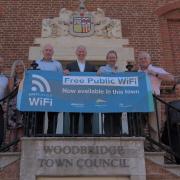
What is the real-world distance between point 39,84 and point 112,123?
1.37 m

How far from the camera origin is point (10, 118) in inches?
317

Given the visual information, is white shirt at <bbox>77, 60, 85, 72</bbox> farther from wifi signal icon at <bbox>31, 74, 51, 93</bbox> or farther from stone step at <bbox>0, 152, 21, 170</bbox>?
stone step at <bbox>0, 152, 21, 170</bbox>

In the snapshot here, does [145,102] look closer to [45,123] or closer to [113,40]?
[45,123]

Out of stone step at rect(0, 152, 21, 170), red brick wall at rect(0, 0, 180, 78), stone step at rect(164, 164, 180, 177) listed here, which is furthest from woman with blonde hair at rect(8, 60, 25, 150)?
red brick wall at rect(0, 0, 180, 78)

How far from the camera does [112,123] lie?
300 inches

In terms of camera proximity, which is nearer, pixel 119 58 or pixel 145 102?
pixel 145 102

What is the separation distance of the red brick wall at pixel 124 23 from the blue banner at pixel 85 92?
11.2 feet

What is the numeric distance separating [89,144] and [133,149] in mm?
687

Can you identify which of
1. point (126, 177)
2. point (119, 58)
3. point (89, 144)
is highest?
point (119, 58)

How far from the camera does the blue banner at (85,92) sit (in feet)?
24.8

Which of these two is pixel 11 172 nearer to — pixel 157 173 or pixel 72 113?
pixel 72 113

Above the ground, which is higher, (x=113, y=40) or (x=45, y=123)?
(x=113, y=40)

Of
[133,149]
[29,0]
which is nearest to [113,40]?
[29,0]

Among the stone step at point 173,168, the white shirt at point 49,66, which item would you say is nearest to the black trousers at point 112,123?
the stone step at point 173,168
